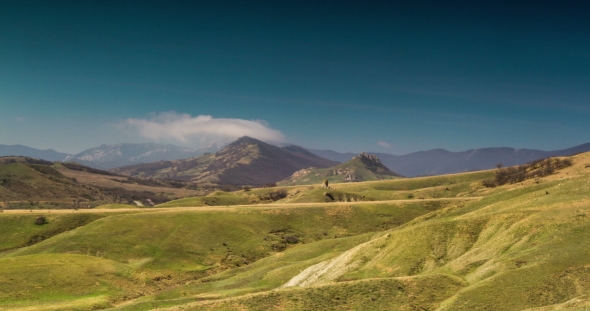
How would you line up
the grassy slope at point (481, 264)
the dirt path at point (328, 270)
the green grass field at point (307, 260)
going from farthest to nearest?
1. the dirt path at point (328, 270)
2. the green grass field at point (307, 260)
3. the grassy slope at point (481, 264)

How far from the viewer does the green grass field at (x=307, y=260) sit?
41312 mm

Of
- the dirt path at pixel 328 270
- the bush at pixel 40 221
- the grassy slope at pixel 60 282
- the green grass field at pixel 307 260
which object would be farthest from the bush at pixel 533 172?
the bush at pixel 40 221

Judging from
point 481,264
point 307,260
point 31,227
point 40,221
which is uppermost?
point 40,221

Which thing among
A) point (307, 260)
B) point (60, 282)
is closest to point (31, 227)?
point (60, 282)

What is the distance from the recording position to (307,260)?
81.1 m

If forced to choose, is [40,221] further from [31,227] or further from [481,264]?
[481,264]

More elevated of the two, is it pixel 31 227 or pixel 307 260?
pixel 31 227

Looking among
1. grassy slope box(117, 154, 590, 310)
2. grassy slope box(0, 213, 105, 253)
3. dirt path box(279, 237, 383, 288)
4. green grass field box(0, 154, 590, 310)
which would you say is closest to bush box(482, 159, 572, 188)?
green grass field box(0, 154, 590, 310)

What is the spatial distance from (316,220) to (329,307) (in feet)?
303

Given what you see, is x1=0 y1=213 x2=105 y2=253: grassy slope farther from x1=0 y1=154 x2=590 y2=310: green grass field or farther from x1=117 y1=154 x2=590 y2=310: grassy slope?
x1=117 y1=154 x2=590 y2=310: grassy slope

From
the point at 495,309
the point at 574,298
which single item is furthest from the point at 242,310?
the point at 574,298

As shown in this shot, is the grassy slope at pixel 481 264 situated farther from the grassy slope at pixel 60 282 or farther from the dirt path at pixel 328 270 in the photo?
the grassy slope at pixel 60 282

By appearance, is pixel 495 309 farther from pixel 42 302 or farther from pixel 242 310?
pixel 42 302

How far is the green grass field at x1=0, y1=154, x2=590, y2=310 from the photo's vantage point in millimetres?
41312
